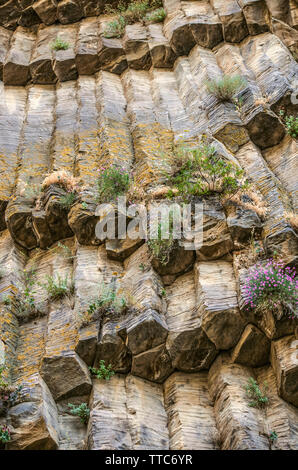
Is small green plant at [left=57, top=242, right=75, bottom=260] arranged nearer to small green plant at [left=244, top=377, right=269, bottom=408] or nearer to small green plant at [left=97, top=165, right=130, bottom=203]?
small green plant at [left=97, top=165, right=130, bottom=203]

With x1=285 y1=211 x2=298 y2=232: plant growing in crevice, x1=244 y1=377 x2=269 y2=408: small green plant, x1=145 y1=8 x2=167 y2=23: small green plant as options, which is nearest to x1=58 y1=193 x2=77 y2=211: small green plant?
x1=285 y1=211 x2=298 y2=232: plant growing in crevice

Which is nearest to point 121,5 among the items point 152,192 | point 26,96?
point 26,96

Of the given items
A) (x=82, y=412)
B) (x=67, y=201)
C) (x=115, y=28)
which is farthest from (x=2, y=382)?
(x=115, y=28)

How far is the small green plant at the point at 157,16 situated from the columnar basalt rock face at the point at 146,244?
185 mm

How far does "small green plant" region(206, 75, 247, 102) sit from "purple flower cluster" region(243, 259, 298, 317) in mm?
4449

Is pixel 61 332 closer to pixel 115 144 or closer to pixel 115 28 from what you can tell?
pixel 115 144

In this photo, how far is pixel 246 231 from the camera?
337 inches

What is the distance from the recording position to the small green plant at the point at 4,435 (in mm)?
6970

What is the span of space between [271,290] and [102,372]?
7.20 feet

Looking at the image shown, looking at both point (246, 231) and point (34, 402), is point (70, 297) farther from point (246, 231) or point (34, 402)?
point (246, 231)

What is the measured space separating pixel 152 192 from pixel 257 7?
18.4 ft
